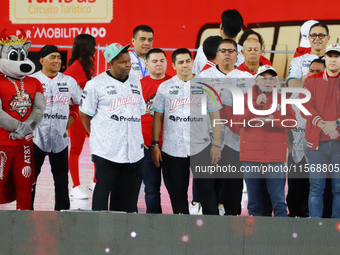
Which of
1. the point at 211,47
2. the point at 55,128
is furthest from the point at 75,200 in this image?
the point at 211,47

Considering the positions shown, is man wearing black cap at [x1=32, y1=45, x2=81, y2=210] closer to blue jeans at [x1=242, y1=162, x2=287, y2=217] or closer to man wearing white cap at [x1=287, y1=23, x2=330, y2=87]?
blue jeans at [x1=242, y1=162, x2=287, y2=217]

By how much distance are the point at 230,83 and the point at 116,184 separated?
1129mm

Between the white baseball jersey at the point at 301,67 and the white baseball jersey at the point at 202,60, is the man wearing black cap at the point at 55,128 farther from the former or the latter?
the white baseball jersey at the point at 301,67

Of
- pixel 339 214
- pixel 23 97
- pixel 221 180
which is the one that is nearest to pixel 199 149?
pixel 221 180

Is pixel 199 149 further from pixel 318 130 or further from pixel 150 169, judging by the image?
pixel 318 130

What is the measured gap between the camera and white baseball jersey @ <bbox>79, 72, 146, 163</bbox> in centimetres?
357

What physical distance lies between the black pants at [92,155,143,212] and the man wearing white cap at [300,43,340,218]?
1.25 metres

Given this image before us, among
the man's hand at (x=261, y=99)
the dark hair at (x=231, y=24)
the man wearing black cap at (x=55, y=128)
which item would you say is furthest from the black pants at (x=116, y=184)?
the dark hair at (x=231, y=24)

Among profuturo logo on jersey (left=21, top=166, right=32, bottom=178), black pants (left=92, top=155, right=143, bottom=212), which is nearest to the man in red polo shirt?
black pants (left=92, top=155, right=143, bottom=212)

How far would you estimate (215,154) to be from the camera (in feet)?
12.5

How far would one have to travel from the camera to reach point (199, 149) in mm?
3809

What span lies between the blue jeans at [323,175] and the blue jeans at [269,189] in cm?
21

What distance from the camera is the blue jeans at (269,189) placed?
369 centimetres

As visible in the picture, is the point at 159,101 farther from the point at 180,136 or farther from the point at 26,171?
the point at 26,171
